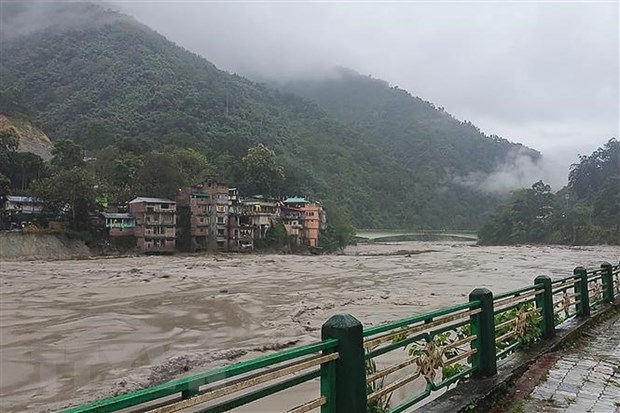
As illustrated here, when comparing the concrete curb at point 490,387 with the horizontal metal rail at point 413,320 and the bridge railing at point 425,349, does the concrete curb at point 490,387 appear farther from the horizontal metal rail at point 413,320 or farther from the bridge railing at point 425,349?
the horizontal metal rail at point 413,320

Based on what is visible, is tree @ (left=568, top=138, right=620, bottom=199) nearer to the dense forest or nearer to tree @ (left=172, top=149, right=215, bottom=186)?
the dense forest

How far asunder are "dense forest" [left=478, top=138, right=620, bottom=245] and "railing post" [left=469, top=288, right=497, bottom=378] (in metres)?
78.4

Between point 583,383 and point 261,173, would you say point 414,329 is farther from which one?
point 261,173

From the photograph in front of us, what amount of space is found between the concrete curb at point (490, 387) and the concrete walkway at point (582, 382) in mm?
189

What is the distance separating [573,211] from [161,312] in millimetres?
78188

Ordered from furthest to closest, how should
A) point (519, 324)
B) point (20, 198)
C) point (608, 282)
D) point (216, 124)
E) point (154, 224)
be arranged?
point (216, 124) < point (154, 224) < point (20, 198) < point (608, 282) < point (519, 324)

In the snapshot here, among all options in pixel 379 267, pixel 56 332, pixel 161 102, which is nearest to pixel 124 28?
pixel 161 102

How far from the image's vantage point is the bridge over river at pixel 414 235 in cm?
9526

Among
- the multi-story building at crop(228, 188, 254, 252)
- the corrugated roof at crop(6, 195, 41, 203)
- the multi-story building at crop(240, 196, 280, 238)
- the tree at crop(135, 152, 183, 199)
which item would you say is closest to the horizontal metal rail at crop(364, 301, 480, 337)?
the corrugated roof at crop(6, 195, 41, 203)

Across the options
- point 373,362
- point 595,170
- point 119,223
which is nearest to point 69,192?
point 119,223

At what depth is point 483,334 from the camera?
4758 mm

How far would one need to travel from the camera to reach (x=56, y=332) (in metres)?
14.3

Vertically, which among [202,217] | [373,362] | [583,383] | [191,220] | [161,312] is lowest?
[161,312]

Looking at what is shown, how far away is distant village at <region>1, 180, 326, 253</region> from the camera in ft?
154
